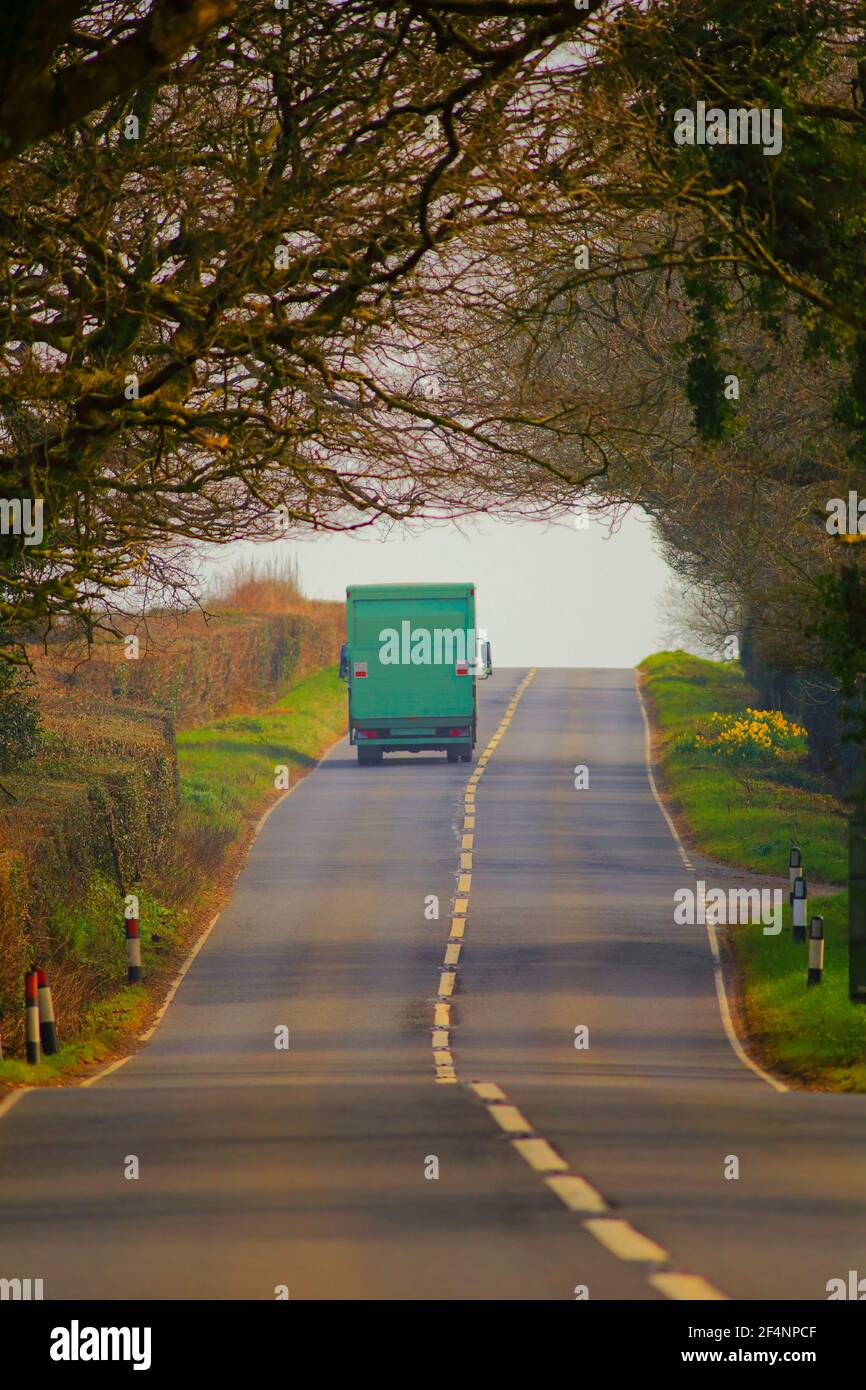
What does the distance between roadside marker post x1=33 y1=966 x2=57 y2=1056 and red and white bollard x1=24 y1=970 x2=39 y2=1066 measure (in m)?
0.33

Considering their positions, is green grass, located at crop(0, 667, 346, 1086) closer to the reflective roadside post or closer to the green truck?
the green truck

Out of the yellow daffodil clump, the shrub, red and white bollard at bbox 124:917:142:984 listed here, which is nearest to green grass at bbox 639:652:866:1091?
the yellow daffodil clump

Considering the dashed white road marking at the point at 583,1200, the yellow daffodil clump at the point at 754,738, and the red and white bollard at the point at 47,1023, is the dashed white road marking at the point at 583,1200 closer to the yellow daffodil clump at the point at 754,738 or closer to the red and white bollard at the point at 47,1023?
the red and white bollard at the point at 47,1023

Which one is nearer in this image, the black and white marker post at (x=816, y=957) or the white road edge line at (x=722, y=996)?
the white road edge line at (x=722, y=996)

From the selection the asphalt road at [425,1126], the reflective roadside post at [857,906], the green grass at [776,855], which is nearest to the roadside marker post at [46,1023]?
the asphalt road at [425,1126]

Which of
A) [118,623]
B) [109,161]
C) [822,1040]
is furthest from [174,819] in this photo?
[109,161]

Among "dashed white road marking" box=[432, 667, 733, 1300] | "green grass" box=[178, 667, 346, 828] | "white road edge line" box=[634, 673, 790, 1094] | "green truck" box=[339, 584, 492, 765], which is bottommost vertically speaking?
"white road edge line" box=[634, 673, 790, 1094]

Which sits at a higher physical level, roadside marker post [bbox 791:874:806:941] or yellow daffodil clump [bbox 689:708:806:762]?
yellow daffodil clump [bbox 689:708:806:762]

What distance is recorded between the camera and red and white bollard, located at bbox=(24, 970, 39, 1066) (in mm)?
19891

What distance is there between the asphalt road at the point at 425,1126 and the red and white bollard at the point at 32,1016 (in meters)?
0.95

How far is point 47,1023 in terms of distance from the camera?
2089 centimetres

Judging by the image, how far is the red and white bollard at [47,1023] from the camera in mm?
20641

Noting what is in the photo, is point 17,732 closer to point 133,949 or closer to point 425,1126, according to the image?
point 133,949

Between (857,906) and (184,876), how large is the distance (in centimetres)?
1285
